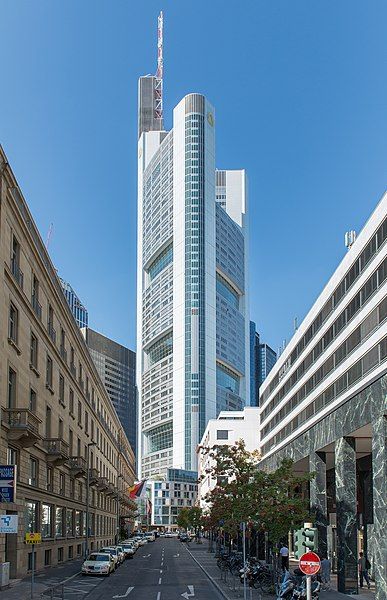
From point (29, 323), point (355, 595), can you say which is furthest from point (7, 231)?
point (355, 595)

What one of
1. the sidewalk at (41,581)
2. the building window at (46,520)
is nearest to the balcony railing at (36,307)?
the building window at (46,520)

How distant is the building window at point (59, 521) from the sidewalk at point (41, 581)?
2.25 metres

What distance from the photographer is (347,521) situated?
3772 cm

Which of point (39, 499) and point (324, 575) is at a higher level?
Answer: point (39, 499)

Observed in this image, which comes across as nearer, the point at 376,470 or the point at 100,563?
the point at 376,470

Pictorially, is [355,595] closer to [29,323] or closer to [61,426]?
[29,323]

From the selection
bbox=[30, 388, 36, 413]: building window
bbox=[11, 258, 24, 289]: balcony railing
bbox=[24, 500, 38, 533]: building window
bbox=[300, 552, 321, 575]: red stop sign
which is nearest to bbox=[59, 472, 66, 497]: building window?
bbox=[24, 500, 38, 533]: building window

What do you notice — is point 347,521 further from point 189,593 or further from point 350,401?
point 189,593

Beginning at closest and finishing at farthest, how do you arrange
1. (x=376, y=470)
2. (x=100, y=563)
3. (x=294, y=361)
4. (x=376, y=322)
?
(x=376, y=470)
(x=376, y=322)
(x=100, y=563)
(x=294, y=361)

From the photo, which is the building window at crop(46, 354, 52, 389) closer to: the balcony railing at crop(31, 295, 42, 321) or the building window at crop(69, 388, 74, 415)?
the balcony railing at crop(31, 295, 42, 321)

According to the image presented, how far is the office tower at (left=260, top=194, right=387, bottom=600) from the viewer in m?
32.4

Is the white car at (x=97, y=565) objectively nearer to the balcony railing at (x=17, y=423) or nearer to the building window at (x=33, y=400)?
the building window at (x=33, y=400)

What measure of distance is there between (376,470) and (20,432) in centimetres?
1673

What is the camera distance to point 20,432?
38.0m
